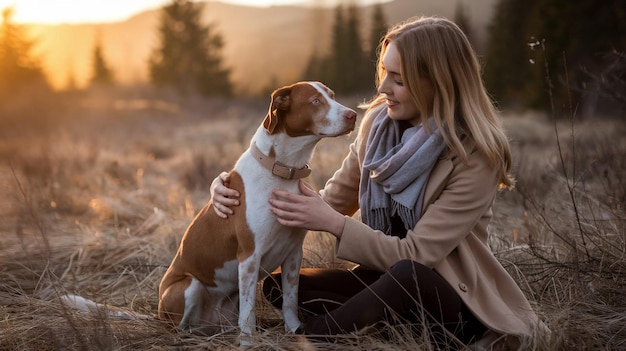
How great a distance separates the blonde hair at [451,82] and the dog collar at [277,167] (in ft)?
2.35

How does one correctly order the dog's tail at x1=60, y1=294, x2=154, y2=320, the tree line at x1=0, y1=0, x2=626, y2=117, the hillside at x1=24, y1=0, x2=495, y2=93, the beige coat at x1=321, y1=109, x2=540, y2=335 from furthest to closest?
1. the hillside at x1=24, y1=0, x2=495, y2=93
2. the tree line at x1=0, y1=0, x2=626, y2=117
3. the dog's tail at x1=60, y1=294, x2=154, y2=320
4. the beige coat at x1=321, y1=109, x2=540, y2=335

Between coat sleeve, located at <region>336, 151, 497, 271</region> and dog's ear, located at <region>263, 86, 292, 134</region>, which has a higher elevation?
dog's ear, located at <region>263, 86, 292, 134</region>

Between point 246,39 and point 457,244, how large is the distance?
103857mm

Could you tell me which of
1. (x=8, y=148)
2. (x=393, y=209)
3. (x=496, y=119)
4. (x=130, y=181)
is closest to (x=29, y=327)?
(x=393, y=209)

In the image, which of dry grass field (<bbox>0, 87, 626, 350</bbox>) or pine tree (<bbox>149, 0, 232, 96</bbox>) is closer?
dry grass field (<bbox>0, 87, 626, 350</bbox>)

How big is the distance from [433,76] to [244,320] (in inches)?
64.4

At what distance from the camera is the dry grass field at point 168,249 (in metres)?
2.98

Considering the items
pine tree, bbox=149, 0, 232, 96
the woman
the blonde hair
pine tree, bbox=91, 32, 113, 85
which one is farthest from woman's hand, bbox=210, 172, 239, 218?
pine tree, bbox=91, 32, 113, 85

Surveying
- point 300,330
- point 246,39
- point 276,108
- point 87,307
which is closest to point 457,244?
point 300,330

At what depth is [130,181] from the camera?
8344 mm

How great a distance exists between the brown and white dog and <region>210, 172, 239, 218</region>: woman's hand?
4 centimetres

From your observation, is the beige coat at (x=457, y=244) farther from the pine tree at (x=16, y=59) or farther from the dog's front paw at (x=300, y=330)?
the pine tree at (x=16, y=59)

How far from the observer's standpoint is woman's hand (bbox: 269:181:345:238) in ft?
9.70

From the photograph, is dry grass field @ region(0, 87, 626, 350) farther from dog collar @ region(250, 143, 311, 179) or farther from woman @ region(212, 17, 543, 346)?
dog collar @ region(250, 143, 311, 179)
